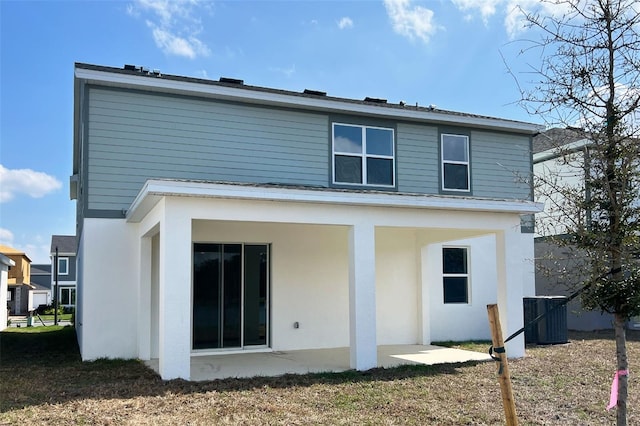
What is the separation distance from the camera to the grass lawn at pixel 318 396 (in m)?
6.36

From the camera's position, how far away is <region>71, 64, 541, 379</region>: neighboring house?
942cm

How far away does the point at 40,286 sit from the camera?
47.9 metres

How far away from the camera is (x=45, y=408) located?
6.70 meters

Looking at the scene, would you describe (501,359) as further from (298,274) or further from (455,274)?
(455,274)

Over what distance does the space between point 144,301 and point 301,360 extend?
11.0 ft

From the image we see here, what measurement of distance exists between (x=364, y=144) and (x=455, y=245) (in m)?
3.70

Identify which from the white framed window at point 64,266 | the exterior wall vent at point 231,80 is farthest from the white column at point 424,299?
the white framed window at point 64,266

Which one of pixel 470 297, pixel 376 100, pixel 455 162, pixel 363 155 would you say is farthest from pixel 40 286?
pixel 455 162

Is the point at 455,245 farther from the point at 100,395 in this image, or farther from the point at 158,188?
the point at 100,395

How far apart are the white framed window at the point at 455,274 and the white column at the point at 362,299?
5.04 m

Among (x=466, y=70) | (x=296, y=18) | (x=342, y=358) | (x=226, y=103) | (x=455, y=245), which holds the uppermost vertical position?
(x=296, y=18)

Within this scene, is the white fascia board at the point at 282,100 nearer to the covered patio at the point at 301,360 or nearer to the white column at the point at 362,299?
the white column at the point at 362,299

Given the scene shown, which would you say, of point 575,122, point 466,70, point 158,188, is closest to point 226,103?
point 158,188

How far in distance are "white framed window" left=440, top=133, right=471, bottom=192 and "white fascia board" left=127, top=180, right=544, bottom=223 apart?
10.6ft
